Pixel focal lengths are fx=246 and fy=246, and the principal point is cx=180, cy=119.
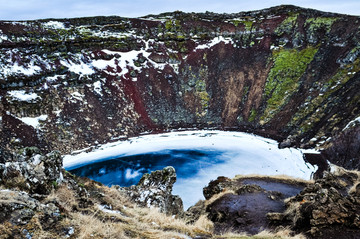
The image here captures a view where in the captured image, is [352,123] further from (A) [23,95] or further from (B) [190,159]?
(A) [23,95]

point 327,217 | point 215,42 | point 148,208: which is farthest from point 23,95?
point 327,217

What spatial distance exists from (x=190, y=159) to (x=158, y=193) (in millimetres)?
23125

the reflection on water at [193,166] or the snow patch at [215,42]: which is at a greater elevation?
the snow patch at [215,42]

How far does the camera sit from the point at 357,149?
26188 millimetres

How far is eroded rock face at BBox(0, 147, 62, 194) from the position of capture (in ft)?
22.5

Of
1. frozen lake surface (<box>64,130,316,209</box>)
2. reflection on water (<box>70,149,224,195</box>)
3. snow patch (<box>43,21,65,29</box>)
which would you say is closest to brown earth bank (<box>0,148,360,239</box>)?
frozen lake surface (<box>64,130,316,209</box>)

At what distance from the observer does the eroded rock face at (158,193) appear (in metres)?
12.0

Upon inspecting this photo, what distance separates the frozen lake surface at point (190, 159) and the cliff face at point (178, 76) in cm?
305

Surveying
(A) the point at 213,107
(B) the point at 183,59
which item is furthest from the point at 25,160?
(B) the point at 183,59

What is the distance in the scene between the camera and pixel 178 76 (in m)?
50.9

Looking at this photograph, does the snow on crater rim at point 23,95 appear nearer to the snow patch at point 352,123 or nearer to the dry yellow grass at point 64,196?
the dry yellow grass at point 64,196

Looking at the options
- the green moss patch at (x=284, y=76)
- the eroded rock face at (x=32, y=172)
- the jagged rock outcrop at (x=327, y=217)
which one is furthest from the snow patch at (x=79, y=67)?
the jagged rock outcrop at (x=327, y=217)

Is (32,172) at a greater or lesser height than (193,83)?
lesser

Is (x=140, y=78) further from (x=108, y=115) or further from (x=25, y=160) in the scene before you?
(x=25, y=160)
